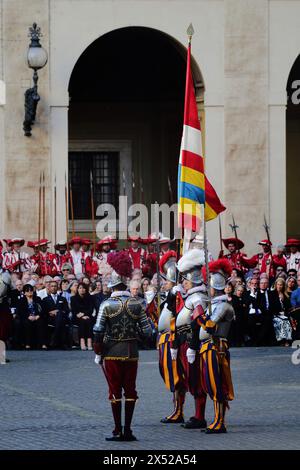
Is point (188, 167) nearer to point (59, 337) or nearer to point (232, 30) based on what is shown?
point (59, 337)

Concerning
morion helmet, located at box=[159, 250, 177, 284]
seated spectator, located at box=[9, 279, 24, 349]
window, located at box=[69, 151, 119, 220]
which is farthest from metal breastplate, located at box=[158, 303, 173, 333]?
window, located at box=[69, 151, 119, 220]

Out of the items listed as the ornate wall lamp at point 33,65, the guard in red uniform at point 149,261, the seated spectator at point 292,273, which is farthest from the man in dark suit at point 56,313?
the ornate wall lamp at point 33,65

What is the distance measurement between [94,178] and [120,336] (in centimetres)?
2107

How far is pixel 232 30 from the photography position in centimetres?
2894

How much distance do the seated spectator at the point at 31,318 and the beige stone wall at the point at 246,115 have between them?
5321mm

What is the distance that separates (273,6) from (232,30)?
0.89 meters

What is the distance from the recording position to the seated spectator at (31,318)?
2450cm

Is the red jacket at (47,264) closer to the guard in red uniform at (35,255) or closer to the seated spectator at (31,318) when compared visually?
the guard in red uniform at (35,255)

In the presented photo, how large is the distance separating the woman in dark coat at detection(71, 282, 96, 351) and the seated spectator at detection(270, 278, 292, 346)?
2.97m

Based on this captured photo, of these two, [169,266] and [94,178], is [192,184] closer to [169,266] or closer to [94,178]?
[169,266]

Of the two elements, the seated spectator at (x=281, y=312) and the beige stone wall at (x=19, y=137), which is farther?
the beige stone wall at (x=19, y=137)

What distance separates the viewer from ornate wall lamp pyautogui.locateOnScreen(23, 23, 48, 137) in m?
27.6

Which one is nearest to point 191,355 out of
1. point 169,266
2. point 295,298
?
point 169,266
